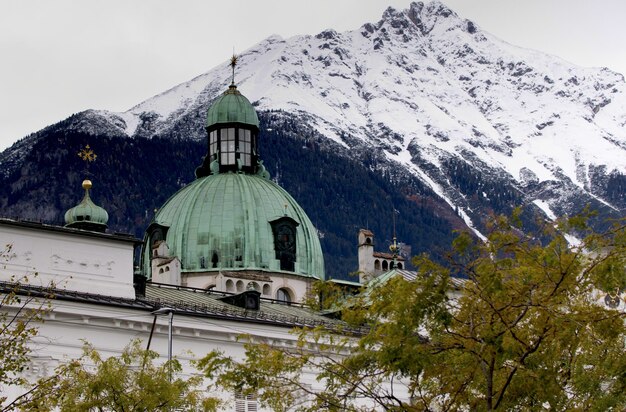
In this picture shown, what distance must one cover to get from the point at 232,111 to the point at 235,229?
52.4 ft

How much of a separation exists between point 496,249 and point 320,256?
2683 inches

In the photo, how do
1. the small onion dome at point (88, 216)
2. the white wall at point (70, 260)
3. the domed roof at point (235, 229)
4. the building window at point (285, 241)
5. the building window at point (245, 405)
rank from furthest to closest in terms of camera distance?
1. the building window at point (285, 241)
2. the domed roof at point (235, 229)
3. the small onion dome at point (88, 216)
4. the building window at point (245, 405)
5. the white wall at point (70, 260)

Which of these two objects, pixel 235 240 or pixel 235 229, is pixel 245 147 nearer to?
pixel 235 229

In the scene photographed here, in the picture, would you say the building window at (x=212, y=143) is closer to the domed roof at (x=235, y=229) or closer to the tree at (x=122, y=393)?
the domed roof at (x=235, y=229)

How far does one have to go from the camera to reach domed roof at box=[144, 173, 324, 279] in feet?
383

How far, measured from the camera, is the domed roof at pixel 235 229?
4596 inches

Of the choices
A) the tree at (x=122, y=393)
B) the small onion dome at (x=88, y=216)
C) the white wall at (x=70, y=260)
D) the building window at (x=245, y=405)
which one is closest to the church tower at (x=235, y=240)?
the small onion dome at (x=88, y=216)

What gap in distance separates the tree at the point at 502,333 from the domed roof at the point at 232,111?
75944 mm

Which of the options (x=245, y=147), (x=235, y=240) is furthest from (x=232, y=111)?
(x=235, y=240)

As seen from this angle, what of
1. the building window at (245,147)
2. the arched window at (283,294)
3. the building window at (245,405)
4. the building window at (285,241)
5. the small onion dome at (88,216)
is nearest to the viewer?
the building window at (245,405)

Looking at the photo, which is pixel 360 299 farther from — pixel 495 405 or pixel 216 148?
pixel 216 148

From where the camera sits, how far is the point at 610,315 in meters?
54.0

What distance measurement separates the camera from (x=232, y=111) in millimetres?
130625

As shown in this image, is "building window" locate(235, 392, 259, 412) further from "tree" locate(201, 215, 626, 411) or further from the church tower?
the church tower
